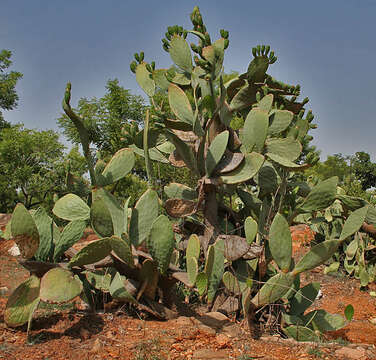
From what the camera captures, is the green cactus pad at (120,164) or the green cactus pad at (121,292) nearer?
the green cactus pad at (121,292)

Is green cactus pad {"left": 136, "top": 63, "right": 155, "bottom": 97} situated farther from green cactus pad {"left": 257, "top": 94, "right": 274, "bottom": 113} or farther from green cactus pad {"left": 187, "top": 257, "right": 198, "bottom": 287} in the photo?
green cactus pad {"left": 187, "top": 257, "right": 198, "bottom": 287}

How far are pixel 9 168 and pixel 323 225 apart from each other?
10474mm

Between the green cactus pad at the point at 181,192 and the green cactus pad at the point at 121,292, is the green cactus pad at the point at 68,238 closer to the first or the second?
the green cactus pad at the point at 121,292

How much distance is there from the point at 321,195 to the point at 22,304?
188 centimetres

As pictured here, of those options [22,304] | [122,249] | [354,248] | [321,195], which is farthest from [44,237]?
[354,248]

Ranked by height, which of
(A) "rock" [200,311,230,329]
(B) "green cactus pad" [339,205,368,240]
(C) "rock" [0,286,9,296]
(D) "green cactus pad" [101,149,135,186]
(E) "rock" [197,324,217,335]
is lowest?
(C) "rock" [0,286,9,296]

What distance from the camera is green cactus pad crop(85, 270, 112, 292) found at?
2498 mm

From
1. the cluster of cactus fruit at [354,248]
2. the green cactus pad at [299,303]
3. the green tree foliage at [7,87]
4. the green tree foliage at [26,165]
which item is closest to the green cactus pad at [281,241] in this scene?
the green cactus pad at [299,303]

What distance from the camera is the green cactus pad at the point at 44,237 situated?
2281 millimetres

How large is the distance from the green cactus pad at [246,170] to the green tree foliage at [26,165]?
9.86 metres

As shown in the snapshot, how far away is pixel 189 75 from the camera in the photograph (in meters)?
2.73

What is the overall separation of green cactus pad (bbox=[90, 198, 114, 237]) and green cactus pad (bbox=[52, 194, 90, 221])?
9.9 inches

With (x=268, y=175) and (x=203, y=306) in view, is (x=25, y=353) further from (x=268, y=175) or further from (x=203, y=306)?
(x=268, y=175)

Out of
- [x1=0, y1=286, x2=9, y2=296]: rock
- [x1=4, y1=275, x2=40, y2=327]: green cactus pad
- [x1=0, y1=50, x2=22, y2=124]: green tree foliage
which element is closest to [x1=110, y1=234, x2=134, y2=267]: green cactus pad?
[x1=4, y1=275, x2=40, y2=327]: green cactus pad
